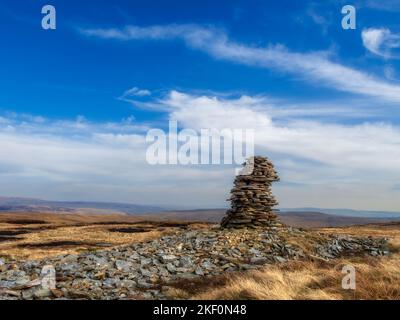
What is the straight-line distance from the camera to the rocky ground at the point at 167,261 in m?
14.3

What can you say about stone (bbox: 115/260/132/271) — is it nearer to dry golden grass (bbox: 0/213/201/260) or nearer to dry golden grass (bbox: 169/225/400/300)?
dry golden grass (bbox: 169/225/400/300)

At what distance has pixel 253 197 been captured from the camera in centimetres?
2523

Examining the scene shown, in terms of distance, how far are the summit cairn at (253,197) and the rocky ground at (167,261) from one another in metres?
0.98

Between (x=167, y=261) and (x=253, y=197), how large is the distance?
27.7 feet

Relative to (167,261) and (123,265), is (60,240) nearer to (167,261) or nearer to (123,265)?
(167,261)

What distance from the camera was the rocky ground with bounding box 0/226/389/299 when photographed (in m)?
14.3

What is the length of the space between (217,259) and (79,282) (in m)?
6.18

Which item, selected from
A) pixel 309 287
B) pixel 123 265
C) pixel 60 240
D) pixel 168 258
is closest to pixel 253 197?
pixel 168 258

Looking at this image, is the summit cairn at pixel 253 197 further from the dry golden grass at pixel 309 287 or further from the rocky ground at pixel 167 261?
the dry golden grass at pixel 309 287

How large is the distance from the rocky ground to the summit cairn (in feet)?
3.23

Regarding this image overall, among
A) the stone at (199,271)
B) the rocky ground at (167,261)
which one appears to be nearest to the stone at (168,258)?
the rocky ground at (167,261)

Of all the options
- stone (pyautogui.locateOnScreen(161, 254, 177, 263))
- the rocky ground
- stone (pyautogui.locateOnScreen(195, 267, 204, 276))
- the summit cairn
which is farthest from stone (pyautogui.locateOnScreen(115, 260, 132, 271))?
the summit cairn
